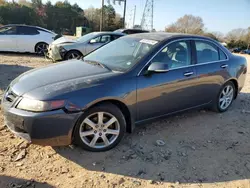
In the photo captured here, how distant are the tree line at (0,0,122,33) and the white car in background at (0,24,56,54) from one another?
99.0 ft

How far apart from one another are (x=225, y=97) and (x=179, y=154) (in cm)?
218

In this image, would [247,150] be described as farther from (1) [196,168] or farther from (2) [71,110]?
(2) [71,110]

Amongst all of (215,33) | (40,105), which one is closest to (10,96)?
(40,105)

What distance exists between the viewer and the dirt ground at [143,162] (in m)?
2.80

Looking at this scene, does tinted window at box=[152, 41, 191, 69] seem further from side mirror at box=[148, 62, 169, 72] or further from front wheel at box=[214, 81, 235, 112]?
front wheel at box=[214, 81, 235, 112]

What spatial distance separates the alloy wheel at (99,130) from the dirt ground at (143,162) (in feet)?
0.53

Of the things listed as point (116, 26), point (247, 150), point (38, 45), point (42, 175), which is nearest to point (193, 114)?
point (247, 150)

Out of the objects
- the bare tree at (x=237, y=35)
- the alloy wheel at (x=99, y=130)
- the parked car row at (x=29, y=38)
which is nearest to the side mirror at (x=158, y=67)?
the alloy wheel at (x=99, y=130)

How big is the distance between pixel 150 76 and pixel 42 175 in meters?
1.91

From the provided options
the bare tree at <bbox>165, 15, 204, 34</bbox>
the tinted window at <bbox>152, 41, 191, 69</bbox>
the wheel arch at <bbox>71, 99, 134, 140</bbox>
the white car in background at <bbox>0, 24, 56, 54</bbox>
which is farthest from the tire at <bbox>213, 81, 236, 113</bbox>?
the bare tree at <bbox>165, 15, 204, 34</bbox>

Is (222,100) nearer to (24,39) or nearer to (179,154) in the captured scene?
(179,154)

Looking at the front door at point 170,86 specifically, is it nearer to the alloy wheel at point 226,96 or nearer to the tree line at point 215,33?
the alloy wheel at point 226,96

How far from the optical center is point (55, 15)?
4872 cm

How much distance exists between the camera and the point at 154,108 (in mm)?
3705
